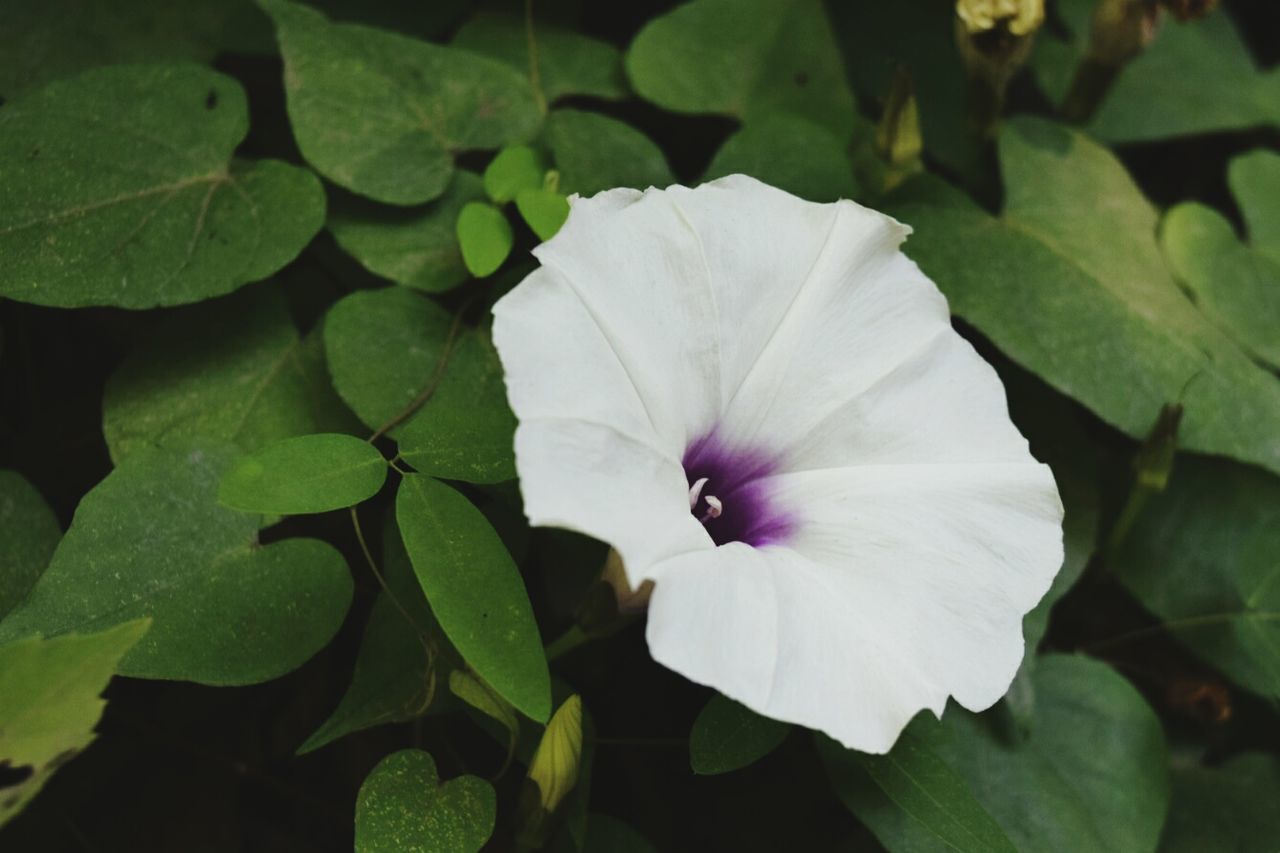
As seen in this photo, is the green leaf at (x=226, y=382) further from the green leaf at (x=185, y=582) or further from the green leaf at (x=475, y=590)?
the green leaf at (x=475, y=590)

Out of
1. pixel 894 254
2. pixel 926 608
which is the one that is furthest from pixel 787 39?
pixel 926 608

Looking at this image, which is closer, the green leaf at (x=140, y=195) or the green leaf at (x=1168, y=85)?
the green leaf at (x=140, y=195)

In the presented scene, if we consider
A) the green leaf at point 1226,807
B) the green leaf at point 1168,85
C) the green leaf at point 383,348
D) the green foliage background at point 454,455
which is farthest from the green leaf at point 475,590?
the green leaf at point 1168,85

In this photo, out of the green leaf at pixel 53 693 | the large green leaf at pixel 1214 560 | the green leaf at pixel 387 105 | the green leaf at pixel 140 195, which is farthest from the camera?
the large green leaf at pixel 1214 560

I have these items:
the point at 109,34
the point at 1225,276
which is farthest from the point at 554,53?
the point at 1225,276

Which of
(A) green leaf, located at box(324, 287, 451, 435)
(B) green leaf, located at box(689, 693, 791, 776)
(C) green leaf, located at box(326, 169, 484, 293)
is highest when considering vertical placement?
(C) green leaf, located at box(326, 169, 484, 293)

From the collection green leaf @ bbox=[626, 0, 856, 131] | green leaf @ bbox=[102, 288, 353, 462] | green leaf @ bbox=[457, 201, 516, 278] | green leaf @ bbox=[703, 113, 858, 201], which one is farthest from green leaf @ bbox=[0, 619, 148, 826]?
green leaf @ bbox=[626, 0, 856, 131]

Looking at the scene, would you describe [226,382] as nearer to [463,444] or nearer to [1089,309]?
[463,444]

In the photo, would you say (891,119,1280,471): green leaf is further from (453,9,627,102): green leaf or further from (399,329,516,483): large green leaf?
(399,329,516,483): large green leaf
